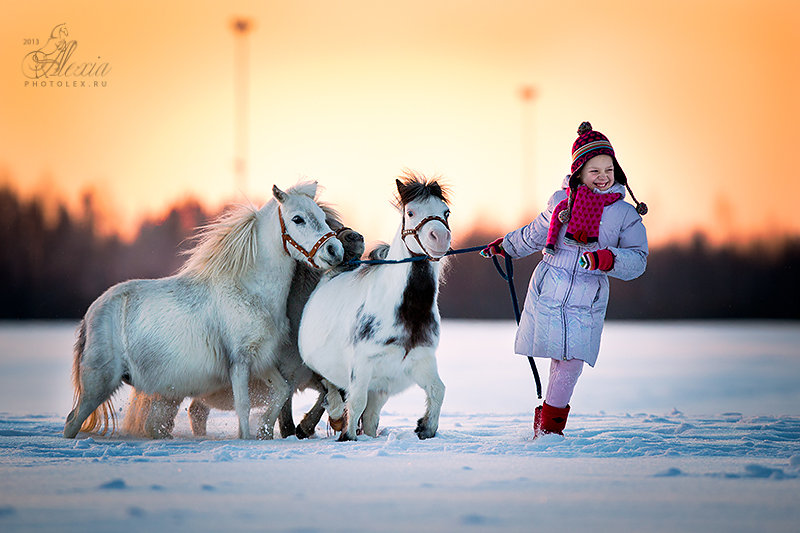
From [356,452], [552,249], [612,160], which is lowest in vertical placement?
[356,452]

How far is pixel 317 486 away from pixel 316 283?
315cm

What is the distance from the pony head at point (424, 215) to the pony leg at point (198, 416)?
273 centimetres

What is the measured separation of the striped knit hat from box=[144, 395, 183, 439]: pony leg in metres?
3.71

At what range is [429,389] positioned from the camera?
17.9ft

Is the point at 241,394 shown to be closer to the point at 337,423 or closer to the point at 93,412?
the point at 337,423

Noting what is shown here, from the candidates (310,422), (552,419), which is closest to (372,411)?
(310,422)

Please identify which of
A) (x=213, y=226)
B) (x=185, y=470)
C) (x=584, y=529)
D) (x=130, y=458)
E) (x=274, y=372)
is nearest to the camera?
(x=584, y=529)

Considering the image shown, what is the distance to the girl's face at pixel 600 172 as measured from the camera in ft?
16.8

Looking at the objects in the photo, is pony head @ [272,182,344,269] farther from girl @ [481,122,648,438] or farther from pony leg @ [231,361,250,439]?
girl @ [481,122,648,438]

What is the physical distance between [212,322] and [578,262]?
9.40ft

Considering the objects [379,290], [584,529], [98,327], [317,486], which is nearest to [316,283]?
[379,290]

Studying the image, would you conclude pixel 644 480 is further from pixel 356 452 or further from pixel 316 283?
pixel 316 283

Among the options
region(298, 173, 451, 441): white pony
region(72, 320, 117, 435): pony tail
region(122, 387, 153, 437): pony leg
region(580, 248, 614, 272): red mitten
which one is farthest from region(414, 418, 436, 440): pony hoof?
region(72, 320, 117, 435): pony tail

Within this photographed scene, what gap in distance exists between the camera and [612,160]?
16.9 feet
